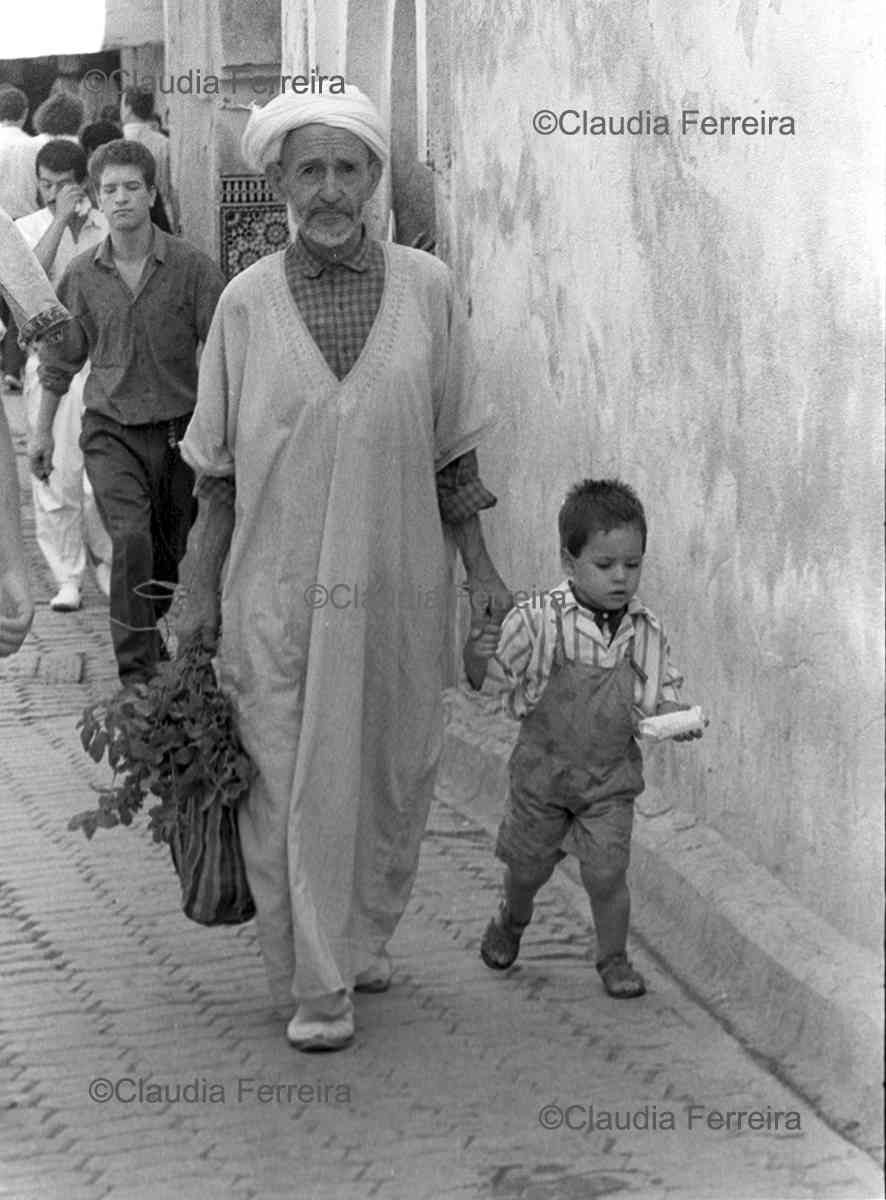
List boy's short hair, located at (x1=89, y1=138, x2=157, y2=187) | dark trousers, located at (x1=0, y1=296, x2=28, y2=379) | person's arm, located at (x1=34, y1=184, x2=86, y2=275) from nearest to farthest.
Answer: boy's short hair, located at (x1=89, y1=138, x2=157, y2=187) → person's arm, located at (x1=34, y1=184, x2=86, y2=275) → dark trousers, located at (x1=0, y1=296, x2=28, y2=379)

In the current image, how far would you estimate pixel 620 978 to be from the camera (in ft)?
20.0

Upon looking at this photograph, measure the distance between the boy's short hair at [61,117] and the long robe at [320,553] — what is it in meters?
10.3

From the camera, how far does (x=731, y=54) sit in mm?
6219

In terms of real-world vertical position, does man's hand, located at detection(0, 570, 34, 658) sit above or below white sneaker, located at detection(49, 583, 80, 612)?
above

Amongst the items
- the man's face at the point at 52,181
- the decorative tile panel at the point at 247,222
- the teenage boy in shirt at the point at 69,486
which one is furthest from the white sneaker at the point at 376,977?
the decorative tile panel at the point at 247,222

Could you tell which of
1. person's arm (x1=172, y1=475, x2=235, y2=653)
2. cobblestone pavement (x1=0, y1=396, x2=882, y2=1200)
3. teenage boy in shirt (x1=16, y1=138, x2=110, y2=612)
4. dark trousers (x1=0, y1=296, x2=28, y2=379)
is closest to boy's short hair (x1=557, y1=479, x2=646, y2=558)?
person's arm (x1=172, y1=475, x2=235, y2=653)

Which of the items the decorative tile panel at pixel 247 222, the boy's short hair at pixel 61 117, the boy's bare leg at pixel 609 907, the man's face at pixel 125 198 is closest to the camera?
the boy's bare leg at pixel 609 907

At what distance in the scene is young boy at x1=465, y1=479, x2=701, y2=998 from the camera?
5789mm

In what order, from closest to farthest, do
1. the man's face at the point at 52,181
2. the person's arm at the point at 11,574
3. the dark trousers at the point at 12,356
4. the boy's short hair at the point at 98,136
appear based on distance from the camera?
the person's arm at the point at 11,574
the man's face at the point at 52,181
the boy's short hair at the point at 98,136
the dark trousers at the point at 12,356

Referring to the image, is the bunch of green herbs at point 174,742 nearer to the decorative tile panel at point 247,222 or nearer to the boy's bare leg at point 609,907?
the boy's bare leg at point 609,907

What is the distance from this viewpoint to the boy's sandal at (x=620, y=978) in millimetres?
6082

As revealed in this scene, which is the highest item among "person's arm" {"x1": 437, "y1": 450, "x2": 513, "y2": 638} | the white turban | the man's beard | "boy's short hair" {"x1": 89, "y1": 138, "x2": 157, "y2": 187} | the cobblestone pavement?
"boy's short hair" {"x1": 89, "y1": 138, "x2": 157, "y2": 187}

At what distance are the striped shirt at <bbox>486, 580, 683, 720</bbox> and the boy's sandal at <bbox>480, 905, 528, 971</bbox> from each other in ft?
2.28

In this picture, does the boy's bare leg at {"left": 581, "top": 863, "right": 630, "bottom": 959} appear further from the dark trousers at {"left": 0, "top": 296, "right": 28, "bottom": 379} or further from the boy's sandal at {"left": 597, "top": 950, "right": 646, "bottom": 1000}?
the dark trousers at {"left": 0, "top": 296, "right": 28, "bottom": 379}
